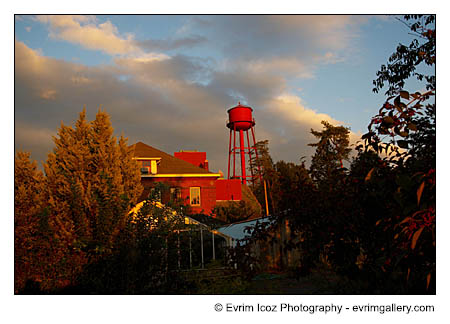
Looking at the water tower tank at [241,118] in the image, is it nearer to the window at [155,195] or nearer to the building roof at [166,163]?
the building roof at [166,163]

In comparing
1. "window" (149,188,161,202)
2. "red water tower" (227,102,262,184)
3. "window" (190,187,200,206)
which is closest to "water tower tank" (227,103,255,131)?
"red water tower" (227,102,262,184)

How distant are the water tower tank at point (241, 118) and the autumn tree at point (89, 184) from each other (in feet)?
71.4

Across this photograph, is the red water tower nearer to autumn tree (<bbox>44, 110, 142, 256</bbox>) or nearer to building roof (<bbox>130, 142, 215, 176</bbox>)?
building roof (<bbox>130, 142, 215, 176</bbox>)

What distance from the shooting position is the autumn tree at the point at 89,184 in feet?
27.0

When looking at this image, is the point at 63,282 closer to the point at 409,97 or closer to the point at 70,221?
the point at 70,221

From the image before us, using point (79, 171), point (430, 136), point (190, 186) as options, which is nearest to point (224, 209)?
point (190, 186)

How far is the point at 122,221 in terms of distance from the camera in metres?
8.45

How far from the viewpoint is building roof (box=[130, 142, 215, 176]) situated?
94.8ft

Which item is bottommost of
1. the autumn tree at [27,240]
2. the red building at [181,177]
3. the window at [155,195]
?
the autumn tree at [27,240]

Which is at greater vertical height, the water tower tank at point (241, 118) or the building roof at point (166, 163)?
the water tower tank at point (241, 118)

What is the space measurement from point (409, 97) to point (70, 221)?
7.34 meters

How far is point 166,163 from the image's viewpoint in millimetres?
29859

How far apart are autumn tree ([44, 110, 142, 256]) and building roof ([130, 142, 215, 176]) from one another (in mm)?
8881

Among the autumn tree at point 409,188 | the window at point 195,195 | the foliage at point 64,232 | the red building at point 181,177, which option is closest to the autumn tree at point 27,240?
the foliage at point 64,232
